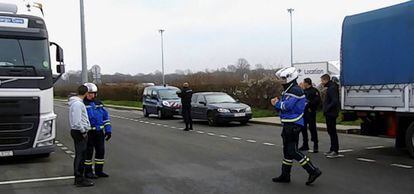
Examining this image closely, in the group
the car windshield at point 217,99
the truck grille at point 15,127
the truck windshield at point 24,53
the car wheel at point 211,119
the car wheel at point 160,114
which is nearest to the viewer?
the truck grille at point 15,127

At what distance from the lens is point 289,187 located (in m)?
7.85

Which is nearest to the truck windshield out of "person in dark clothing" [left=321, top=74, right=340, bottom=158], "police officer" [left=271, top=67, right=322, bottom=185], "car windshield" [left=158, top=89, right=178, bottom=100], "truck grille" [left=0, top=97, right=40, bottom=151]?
"truck grille" [left=0, top=97, right=40, bottom=151]

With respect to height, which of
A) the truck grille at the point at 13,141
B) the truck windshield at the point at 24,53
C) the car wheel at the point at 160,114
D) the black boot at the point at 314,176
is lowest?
the car wheel at the point at 160,114

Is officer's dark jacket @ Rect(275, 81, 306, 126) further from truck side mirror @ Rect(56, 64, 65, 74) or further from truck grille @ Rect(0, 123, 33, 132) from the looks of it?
truck side mirror @ Rect(56, 64, 65, 74)

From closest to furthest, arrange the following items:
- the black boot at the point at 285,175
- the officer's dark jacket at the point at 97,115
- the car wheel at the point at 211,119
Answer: the black boot at the point at 285,175 < the officer's dark jacket at the point at 97,115 < the car wheel at the point at 211,119

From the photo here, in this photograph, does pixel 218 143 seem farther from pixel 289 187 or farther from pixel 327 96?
pixel 289 187

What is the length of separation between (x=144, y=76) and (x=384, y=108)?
6899 cm

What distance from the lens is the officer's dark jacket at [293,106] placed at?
8023 millimetres

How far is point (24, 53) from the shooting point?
11.0 metres

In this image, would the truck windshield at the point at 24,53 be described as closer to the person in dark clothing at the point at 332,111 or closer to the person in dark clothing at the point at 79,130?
the person in dark clothing at the point at 79,130

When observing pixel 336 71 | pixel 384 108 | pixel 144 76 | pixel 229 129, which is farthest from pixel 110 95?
pixel 384 108

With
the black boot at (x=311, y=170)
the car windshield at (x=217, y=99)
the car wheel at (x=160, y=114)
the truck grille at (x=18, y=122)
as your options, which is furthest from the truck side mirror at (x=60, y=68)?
the car wheel at (x=160, y=114)

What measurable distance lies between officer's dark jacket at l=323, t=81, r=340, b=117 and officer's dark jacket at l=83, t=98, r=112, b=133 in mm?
4871

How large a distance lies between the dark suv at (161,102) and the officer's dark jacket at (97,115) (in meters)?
16.7
